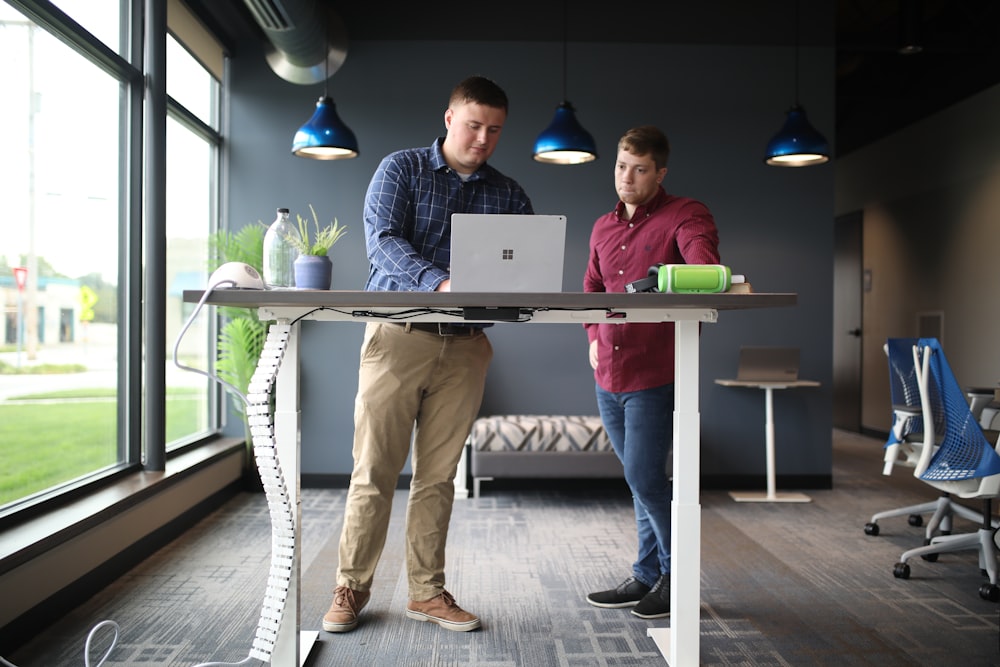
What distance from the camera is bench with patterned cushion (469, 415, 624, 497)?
4750 millimetres

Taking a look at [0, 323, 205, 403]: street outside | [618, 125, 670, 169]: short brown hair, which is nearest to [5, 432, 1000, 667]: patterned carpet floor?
[0, 323, 205, 403]: street outside

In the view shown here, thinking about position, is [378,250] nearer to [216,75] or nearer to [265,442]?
[265,442]

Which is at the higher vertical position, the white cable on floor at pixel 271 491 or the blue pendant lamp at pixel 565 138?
the blue pendant lamp at pixel 565 138

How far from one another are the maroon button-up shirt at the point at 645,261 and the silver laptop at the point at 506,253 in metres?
0.71

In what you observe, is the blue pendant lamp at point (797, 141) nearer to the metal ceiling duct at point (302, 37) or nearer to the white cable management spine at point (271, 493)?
the metal ceiling duct at point (302, 37)

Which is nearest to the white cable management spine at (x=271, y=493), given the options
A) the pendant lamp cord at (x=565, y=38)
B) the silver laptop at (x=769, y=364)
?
the silver laptop at (x=769, y=364)

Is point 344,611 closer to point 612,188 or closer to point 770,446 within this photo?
point 770,446

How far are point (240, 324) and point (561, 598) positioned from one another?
280 cm

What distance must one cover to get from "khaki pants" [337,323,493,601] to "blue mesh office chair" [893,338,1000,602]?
1914mm

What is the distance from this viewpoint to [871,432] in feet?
26.0

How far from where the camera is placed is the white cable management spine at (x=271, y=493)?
1.86m

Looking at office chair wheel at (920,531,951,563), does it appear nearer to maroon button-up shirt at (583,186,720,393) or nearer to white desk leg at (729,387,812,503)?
white desk leg at (729,387,812,503)

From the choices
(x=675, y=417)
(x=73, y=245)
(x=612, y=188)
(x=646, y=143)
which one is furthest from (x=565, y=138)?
(x=675, y=417)

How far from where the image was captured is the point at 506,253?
1.87 meters
